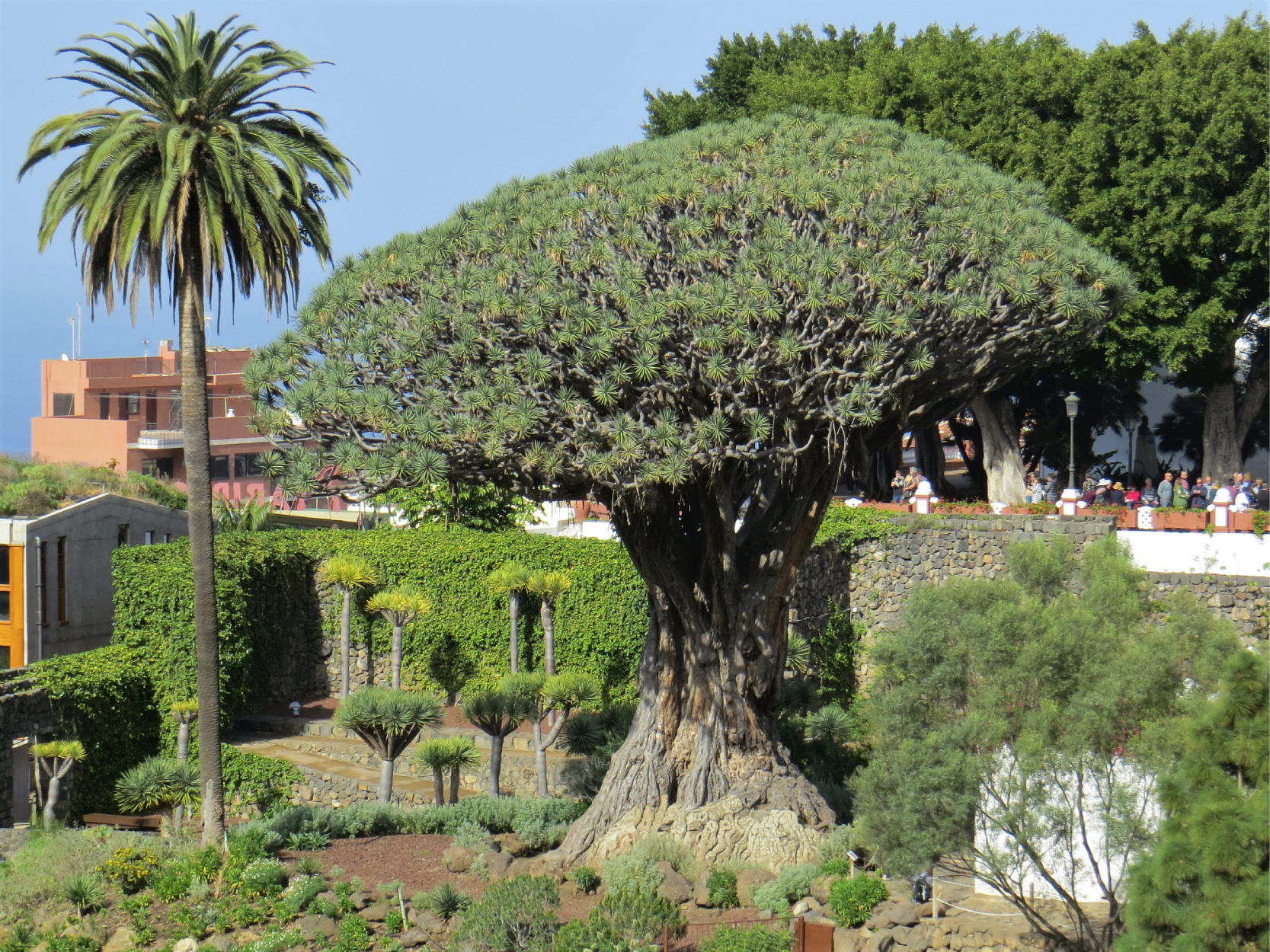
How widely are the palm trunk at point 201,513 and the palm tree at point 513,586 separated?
8.26 metres

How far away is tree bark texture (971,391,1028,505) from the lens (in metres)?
34.1

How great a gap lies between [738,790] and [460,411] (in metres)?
5.99

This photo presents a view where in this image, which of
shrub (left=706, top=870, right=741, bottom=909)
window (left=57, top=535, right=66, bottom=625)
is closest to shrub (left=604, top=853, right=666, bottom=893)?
shrub (left=706, top=870, right=741, bottom=909)

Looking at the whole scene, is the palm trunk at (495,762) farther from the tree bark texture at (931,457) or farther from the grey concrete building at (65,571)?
the tree bark texture at (931,457)

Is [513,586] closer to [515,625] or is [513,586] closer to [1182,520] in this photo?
[515,625]

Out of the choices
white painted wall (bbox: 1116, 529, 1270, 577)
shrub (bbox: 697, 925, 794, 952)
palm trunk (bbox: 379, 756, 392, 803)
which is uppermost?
white painted wall (bbox: 1116, 529, 1270, 577)

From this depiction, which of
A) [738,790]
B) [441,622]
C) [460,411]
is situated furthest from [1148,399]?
[460,411]

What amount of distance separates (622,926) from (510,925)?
3.87ft

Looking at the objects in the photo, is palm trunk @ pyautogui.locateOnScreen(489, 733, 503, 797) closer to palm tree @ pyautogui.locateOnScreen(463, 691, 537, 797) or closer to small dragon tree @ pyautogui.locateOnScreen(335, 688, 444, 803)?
palm tree @ pyautogui.locateOnScreen(463, 691, 537, 797)

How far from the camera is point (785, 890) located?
1530cm

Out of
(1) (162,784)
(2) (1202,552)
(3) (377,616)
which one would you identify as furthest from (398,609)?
(2) (1202,552)

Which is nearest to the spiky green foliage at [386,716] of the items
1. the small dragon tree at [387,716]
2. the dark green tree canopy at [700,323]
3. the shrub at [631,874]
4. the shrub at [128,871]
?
the small dragon tree at [387,716]

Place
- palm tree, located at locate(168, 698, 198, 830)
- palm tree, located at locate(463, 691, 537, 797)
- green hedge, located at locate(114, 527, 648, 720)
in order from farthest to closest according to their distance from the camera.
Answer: green hedge, located at locate(114, 527, 648, 720) < palm tree, located at locate(168, 698, 198, 830) < palm tree, located at locate(463, 691, 537, 797)

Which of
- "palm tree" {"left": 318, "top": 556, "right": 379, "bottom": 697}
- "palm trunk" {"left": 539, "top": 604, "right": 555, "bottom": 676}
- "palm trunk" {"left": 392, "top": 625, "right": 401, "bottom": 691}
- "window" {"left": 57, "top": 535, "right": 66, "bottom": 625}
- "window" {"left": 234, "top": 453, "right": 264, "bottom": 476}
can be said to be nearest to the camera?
"palm trunk" {"left": 539, "top": 604, "right": 555, "bottom": 676}
